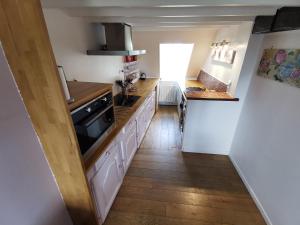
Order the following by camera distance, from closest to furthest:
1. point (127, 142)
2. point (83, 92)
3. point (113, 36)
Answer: point (83, 92), point (127, 142), point (113, 36)

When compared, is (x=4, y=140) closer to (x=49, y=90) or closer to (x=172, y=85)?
(x=49, y=90)

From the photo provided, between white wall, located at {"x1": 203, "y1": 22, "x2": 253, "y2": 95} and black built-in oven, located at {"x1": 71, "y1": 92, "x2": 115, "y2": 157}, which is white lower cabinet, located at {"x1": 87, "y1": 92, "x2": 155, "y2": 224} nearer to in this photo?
black built-in oven, located at {"x1": 71, "y1": 92, "x2": 115, "y2": 157}

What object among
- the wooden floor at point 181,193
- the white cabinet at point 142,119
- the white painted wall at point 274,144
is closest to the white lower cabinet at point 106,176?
the wooden floor at point 181,193

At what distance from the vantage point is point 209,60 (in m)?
3.91

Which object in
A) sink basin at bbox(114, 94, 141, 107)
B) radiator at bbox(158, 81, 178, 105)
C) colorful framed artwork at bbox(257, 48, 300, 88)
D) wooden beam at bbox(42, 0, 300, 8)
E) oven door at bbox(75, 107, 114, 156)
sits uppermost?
wooden beam at bbox(42, 0, 300, 8)

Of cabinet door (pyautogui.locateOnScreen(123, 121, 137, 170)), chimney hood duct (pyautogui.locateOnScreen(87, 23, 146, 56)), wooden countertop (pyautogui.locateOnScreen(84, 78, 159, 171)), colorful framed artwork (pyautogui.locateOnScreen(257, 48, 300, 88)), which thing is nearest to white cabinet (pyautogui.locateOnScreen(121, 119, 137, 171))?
cabinet door (pyautogui.locateOnScreen(123, 121, 137, 170))

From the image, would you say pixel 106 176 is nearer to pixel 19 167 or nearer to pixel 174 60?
pixel 19 167

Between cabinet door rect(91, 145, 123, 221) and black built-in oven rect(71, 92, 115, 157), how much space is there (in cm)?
24

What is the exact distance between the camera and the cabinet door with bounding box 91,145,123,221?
1.40m

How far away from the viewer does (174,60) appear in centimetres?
482

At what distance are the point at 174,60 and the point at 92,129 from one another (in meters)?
4.14

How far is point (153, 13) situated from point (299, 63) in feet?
5.01

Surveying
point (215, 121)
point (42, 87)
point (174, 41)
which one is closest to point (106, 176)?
point (42, 87)

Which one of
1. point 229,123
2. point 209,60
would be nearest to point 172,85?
point 209,60
